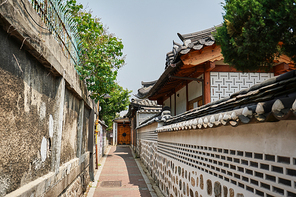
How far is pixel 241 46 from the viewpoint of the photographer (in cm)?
475

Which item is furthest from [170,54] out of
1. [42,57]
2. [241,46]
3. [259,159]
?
[259,159]

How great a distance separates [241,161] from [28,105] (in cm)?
267

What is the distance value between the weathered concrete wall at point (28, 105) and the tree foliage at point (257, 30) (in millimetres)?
3501

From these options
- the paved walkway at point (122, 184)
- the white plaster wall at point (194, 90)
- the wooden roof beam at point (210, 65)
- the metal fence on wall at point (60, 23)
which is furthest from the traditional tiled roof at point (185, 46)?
the paved walkway at point (122, 184)

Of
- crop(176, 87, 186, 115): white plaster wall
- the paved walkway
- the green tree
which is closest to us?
the paved walkway

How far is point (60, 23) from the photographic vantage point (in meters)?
4.74

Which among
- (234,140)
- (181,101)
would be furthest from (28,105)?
(181,101)

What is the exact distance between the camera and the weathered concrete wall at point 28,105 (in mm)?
2309

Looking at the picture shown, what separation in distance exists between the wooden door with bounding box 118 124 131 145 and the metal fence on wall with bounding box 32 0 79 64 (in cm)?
2956

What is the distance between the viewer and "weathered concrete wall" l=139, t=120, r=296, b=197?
2006 mm

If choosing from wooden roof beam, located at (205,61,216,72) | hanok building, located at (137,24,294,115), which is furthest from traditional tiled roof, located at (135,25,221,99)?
wooden roof beam, located at (205,61,216,72)

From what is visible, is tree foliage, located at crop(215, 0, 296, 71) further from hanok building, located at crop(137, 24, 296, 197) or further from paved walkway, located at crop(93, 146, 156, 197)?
paved walkway, located at crop(93, 146, 156, 197)

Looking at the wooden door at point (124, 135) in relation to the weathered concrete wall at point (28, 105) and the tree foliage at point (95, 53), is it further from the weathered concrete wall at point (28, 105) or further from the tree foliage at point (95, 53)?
the weathered concrete wall at point (28, 105)

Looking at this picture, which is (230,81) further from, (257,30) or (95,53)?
(95,53)
